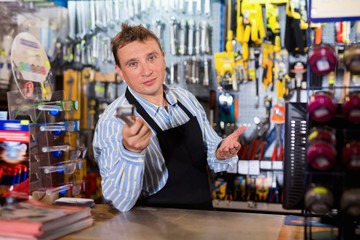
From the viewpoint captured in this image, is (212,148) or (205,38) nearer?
(212,148)

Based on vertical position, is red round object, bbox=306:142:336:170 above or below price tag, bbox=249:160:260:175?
above

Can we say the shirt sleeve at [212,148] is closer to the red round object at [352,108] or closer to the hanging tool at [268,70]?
the red round object at [352,108]

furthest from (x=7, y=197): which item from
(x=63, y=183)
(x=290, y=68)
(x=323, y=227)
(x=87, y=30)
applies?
(x=87, y=30)

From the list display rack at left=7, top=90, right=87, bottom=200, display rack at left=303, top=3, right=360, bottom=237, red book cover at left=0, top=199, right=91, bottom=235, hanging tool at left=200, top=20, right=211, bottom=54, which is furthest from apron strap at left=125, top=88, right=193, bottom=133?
hanging tool at left=200, top=20, right=211, bottom=54

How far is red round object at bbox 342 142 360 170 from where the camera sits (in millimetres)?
1139

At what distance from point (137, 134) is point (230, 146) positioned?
0.67 m

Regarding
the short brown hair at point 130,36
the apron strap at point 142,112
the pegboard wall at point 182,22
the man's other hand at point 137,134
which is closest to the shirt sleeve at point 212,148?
the apron strap at point 142,112

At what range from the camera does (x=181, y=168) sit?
86.3 inches

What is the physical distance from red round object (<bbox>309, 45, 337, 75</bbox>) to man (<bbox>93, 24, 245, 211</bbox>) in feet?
2.77

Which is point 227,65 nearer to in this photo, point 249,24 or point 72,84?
point 249,24

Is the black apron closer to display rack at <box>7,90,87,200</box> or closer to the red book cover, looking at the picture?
display rack at <box>7,90,87,200</box>

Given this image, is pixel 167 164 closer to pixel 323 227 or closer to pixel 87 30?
pixel 323 227

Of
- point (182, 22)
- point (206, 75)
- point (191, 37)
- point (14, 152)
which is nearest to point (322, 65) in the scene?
point (14, 152)

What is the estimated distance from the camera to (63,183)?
238 centimetres
